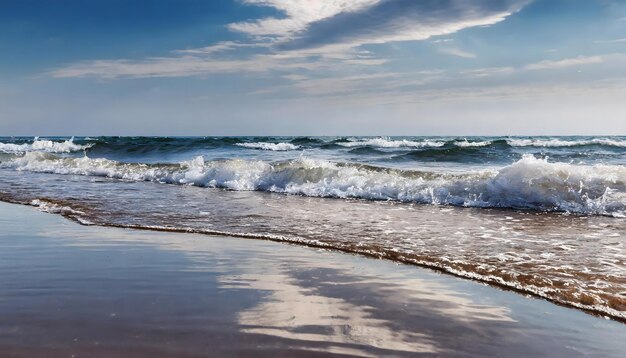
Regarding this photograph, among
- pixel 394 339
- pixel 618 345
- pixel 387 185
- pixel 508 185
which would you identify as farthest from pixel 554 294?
pixel 387 185

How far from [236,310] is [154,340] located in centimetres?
74

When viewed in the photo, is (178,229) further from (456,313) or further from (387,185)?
(387,185)

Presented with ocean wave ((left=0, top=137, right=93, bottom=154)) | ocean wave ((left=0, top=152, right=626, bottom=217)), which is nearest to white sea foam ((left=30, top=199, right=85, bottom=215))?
ocean wave ((left=0, top=152, right=626, bottom=217))

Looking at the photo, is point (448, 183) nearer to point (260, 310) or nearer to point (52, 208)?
point (52, 208)

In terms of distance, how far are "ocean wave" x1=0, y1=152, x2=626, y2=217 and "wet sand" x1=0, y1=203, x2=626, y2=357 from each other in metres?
5.85

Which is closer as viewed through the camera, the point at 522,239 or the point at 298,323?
the point at 298,323

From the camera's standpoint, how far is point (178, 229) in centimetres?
732

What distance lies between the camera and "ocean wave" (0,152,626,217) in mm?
9961

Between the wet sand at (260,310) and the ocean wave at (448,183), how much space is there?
230 inches

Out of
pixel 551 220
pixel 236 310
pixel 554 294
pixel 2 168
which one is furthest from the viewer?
pixel 2 168

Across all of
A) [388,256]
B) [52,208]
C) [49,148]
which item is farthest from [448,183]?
[49,148]

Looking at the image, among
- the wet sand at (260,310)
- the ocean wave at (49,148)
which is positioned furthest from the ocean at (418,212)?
the ocean wave at (49,148)

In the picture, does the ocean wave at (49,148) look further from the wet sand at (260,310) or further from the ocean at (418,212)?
the wet sand at (260,310)

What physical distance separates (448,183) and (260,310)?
8507 millimetres
